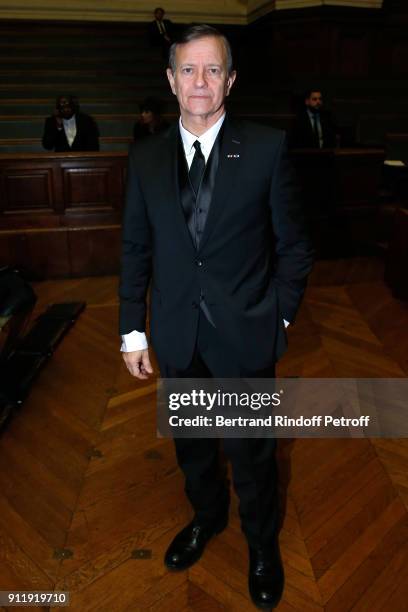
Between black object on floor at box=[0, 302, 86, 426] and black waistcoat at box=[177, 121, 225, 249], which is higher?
black waistcoat at box=[177, 121, 225, 249]

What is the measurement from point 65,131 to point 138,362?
12.3ft

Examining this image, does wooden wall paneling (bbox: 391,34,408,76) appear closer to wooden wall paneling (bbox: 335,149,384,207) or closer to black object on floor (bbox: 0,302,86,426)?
wooden wall paneling (bbox: 335,149,384,207)

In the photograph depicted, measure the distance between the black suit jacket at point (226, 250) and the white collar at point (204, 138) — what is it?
0.03 m

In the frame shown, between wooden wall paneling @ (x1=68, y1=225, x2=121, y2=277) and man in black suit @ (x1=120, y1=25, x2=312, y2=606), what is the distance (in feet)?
8.95

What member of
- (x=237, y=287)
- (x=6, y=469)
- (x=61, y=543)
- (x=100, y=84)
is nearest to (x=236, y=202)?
(x=237, y=287)

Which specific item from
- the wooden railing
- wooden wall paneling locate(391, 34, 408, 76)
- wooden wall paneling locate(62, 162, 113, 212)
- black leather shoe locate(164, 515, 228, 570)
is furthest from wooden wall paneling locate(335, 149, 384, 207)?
wooden wall paneling locate(391, 34, 408, 76)

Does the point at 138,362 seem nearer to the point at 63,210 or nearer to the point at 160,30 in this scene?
the point at 63,210

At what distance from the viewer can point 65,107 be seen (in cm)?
470

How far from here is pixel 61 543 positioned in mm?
1753

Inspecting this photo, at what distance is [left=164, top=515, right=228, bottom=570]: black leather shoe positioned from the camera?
1653 mm

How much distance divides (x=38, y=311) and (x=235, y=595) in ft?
8.02

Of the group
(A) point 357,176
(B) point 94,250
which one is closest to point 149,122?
(B) point 94,250

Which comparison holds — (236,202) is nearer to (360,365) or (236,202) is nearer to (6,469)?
(6,469)

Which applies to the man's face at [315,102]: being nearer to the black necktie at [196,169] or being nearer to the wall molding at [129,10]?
the wall molding at [129,10]
